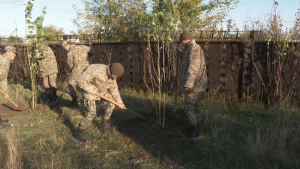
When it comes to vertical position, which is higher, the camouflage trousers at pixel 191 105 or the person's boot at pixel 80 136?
the camouflage trousers at pixel 191 105

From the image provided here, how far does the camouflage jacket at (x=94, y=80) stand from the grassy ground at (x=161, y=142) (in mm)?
749

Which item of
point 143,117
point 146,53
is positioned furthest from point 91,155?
point 146,53

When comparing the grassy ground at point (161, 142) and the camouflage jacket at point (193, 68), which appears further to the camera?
the camouflage jacket at point (193, 68)

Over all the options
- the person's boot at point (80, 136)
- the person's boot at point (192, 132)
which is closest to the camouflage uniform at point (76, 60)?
the person's boot at point (80, 136)

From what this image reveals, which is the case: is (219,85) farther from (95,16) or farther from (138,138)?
(95,16)

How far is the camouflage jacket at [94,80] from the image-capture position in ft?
13.9

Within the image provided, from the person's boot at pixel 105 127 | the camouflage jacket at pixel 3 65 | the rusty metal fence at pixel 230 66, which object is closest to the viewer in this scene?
the person's boot at pixel 105 127

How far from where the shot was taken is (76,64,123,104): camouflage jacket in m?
4.25

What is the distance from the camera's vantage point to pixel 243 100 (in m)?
6.07

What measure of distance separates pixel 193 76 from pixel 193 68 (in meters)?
0.12

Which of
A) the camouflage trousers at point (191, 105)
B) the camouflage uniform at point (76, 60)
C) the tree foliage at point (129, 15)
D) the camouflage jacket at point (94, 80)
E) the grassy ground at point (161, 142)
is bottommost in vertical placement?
the grassy ground at point (161, 142)

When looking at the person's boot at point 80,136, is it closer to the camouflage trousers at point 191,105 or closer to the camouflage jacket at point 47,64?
the camouflage trousers at point 191,105

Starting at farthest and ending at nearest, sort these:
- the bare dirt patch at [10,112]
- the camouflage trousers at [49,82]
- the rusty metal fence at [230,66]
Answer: the camouflage trousers at [49,82] → the rusty metal fence at [230,66] → the bare dirt patch at [10,112]

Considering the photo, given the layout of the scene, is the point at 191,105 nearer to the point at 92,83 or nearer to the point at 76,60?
the point at 92,83
